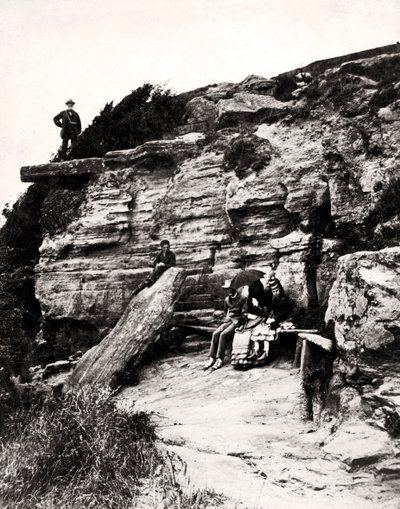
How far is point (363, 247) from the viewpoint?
1052 centimetres

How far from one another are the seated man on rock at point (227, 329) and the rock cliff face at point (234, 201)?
44.5 inches

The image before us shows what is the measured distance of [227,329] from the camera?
1104 cm

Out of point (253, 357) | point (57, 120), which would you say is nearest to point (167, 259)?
point (253, 357)

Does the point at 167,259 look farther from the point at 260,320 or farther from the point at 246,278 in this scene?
the point at 260,320

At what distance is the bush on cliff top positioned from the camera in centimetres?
1764

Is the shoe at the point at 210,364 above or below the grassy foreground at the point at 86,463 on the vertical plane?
below

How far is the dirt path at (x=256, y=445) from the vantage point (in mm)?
5488

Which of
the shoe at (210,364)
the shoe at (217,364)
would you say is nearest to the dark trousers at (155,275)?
the shoe at (210,364)

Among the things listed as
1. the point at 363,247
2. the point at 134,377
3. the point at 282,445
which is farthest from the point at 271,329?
the point at 282,445

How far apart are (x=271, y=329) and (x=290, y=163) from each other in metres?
4.34

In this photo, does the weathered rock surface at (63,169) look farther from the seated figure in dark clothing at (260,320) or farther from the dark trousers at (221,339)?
the dark trousers at (221,339)

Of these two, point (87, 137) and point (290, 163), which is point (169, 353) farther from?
point (87, 137)

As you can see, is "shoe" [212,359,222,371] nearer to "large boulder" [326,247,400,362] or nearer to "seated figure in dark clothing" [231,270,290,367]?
"seated figure in dark clothing" [231,270,290,367]

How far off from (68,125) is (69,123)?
7cm
